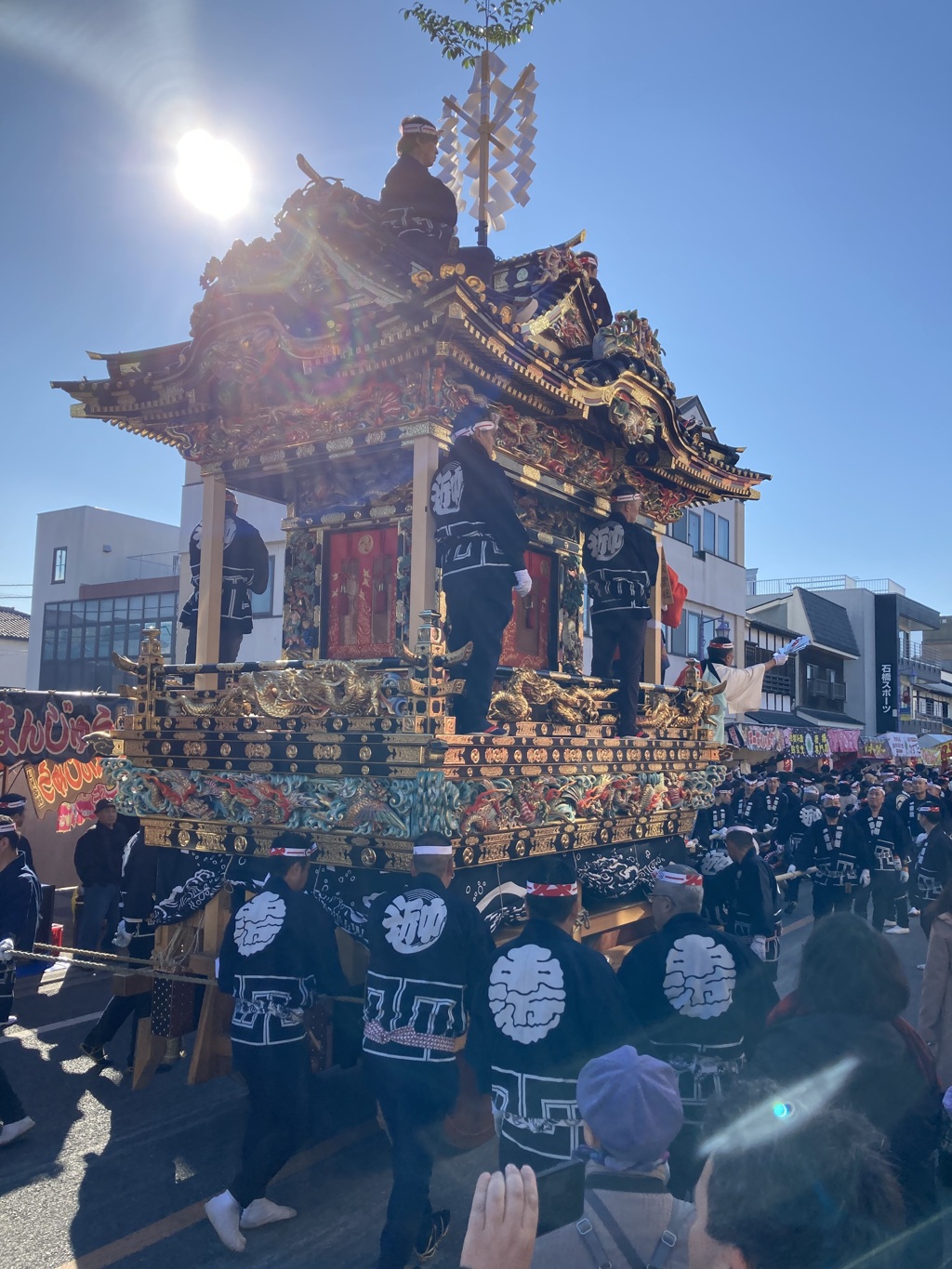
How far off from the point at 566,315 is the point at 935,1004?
688 cm

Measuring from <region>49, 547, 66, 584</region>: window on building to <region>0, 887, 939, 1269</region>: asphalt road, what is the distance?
28.8 meters

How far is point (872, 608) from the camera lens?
43656 millimetres

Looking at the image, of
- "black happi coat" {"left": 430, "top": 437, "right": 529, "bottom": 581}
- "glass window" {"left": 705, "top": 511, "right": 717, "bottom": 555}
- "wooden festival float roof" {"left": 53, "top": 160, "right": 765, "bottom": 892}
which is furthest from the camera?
"glass window" {"left": 705, "top": 511, "right": 717, "bottom": 555}

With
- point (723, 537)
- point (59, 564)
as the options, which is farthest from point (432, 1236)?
point (59, 564)

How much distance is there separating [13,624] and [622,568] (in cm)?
4058

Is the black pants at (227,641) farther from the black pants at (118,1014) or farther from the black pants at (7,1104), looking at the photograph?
the black pants at (7,1104)

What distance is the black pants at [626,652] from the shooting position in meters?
8.30

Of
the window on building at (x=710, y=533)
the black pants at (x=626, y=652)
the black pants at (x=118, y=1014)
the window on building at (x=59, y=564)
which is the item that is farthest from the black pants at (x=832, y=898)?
the window on building at (x=59, y=564)

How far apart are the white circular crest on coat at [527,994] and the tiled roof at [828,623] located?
36501mm

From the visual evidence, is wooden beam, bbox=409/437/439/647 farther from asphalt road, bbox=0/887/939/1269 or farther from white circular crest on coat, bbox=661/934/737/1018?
asphalt road, bbox=0/887/939/1269

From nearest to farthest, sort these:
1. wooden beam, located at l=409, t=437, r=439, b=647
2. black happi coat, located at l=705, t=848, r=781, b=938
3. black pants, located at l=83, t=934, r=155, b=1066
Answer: wooden beam, located at l=409, t=437, r=439, b=647, black pants, located at l=83, t=934, r=155, b=1066, black happi coat, located at l=705, t=848, r=781, b=938

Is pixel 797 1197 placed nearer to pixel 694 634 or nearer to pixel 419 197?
pixel 419 197

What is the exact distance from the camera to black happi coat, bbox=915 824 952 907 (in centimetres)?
970

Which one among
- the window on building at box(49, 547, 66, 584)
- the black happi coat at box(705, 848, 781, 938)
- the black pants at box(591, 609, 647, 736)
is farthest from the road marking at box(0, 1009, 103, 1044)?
the window on building at box(49, 547, 66, 584)
